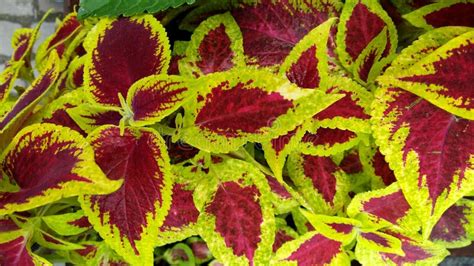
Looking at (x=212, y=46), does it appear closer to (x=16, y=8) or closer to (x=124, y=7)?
(x=124, y=7)

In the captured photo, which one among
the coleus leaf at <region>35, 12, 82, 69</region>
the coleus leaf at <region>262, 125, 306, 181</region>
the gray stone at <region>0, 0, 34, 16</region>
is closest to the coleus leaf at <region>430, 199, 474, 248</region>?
the coleus leaf at <region>262, 125, 306, 181</region>

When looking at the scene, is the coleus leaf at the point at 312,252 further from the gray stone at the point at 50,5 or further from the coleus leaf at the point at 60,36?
the gray stone at the point at 50,5

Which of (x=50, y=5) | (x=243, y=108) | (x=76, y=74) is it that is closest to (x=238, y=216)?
(x=243, y=108)

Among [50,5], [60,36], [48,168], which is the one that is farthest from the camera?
[50,5]

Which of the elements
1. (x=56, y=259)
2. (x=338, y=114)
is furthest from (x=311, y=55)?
(x=56, y=259)

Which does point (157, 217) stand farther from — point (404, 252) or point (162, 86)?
point (404, 252)

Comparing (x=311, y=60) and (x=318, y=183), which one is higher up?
(x=311, y=60)

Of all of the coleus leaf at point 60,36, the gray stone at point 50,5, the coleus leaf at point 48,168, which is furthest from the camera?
the gray stone at point 50,5

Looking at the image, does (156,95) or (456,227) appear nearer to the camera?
(156,95)

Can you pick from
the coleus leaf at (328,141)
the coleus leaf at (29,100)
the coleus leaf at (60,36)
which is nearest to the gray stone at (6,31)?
the coleus leaf at (60,36)
